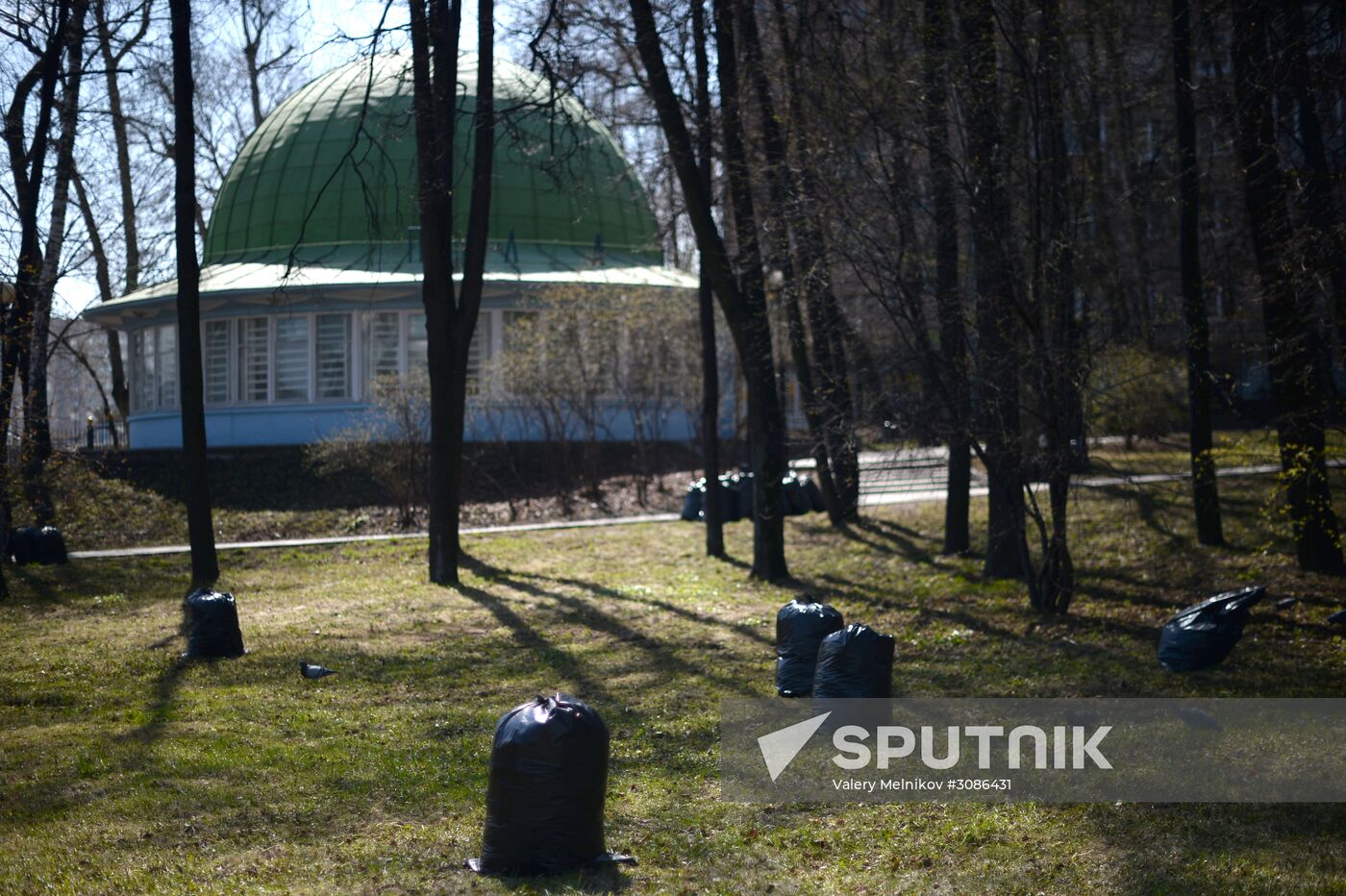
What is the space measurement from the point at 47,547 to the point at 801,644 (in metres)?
13.7

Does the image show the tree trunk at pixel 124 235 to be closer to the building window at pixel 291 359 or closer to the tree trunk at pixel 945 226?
the building window at pixel 291 359

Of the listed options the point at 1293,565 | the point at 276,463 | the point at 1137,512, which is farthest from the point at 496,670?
the point at 276,463

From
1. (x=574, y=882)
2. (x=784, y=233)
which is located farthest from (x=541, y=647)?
(x=574, y=882)

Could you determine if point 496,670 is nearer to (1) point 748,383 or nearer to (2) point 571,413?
(1) point 748,383

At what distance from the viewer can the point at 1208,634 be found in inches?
376

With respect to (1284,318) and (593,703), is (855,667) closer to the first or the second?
(593,703)

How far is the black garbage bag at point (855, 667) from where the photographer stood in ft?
27.7

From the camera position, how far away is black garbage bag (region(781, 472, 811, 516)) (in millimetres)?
22266

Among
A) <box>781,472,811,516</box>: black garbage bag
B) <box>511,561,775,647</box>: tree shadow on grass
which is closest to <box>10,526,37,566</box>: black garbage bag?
<box>511,561,775,647</box>: tree shadow on grass

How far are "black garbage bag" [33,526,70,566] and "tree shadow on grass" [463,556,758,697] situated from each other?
5948 millimetres

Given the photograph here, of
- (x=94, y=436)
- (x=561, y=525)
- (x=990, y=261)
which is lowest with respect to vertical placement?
(x=561, y=525)

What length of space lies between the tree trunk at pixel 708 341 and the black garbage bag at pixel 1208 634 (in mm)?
8326

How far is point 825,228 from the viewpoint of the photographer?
1168 centimetres

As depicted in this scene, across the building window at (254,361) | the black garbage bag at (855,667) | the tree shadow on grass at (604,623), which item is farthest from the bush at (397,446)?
the black garbage bag at (855,667)
